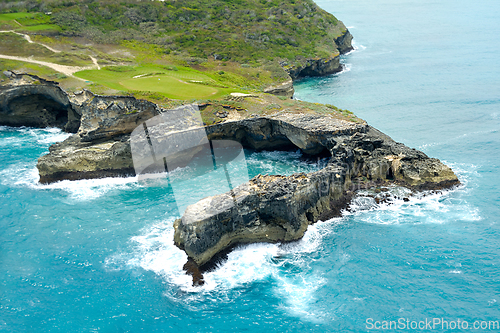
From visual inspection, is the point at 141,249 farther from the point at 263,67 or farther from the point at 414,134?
the point at 263,67

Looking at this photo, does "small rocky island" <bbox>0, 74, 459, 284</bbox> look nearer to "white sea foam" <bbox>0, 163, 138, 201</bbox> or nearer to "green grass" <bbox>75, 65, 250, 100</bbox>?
"white sea foam" <bbox>0, 163, 138, 201</bbox>

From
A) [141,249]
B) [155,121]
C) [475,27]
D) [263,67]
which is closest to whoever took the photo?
[141,249]

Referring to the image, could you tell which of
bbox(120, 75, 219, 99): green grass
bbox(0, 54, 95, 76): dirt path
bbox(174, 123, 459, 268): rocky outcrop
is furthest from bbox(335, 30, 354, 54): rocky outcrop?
bbox(0, 54, 95, 76): dirt path

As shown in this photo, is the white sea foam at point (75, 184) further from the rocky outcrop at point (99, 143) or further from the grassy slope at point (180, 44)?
the grassy slope at point (180, 44)

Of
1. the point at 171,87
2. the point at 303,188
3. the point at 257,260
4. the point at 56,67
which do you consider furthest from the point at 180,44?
the point at 257,260

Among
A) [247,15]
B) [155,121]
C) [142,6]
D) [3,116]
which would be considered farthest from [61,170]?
[247,15]

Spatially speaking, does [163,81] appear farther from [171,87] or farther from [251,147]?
[251,147]
